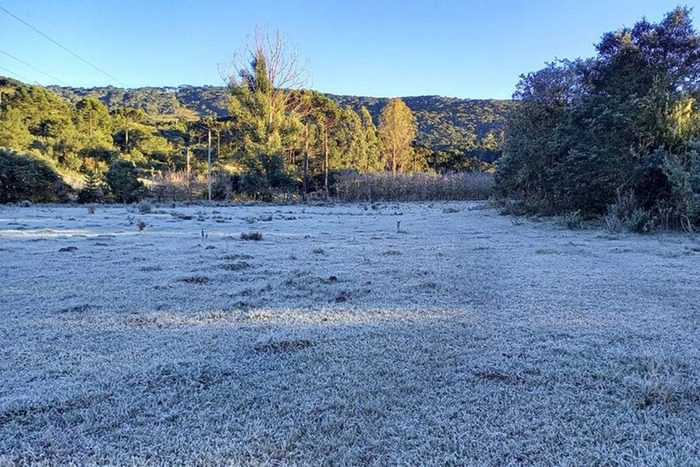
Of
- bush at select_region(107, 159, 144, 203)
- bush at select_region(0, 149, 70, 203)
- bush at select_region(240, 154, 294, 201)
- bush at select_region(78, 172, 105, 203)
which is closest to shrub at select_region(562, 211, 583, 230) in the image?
bush at select_region(240, 154, 294, 201)

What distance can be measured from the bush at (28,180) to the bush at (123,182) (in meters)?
1.84

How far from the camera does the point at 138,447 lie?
1.25m

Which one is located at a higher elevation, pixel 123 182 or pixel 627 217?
pixel 123 182

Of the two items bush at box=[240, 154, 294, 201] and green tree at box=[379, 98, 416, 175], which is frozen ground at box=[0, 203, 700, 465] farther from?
green tree at box=[379, 98, 416, 175]

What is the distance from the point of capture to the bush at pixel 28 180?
642 inches

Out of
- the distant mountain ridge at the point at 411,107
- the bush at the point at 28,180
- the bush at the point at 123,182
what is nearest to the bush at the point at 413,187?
the bush at the point at 123,182

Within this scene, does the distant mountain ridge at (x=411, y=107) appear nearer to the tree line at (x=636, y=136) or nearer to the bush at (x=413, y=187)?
the bush at (x=413, y=187)

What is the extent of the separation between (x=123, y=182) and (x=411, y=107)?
4020 cm

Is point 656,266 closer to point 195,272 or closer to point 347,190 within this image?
point 195,272

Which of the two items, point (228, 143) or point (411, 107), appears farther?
point (411, 107)

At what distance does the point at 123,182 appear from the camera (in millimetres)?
18094

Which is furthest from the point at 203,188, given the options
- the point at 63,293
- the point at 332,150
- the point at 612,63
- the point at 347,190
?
the point at 63,293

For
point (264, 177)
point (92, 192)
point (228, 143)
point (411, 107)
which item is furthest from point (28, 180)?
point (411, 107)

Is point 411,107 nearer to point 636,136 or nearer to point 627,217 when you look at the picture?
point 636,136
